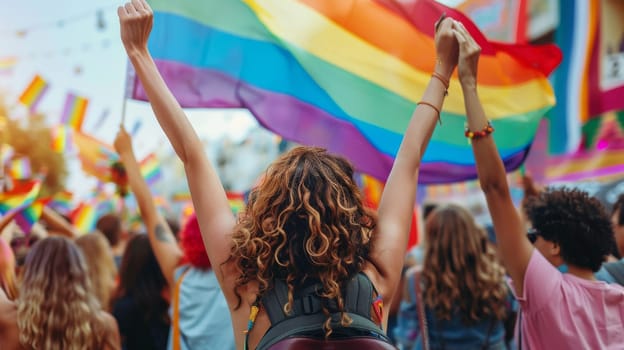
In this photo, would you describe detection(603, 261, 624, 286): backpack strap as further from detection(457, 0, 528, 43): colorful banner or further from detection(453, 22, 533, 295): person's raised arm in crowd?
detection(457, 0, 528, 43): colorful banner

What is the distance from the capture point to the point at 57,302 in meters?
3.33

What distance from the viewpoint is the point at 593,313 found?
252 cm

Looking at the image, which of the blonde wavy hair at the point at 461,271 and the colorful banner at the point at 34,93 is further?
the colorful banner at the point at 34,93

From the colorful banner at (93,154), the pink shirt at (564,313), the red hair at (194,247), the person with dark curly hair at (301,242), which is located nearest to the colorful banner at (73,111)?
the colorful banner at (93,154)

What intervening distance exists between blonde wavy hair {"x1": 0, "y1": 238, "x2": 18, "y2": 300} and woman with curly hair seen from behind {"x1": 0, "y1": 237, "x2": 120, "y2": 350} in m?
0.11

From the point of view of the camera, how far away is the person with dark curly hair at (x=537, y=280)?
2363 millimetres

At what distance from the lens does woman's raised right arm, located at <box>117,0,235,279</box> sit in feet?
6.60

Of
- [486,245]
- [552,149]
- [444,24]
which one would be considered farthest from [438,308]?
[552,149]

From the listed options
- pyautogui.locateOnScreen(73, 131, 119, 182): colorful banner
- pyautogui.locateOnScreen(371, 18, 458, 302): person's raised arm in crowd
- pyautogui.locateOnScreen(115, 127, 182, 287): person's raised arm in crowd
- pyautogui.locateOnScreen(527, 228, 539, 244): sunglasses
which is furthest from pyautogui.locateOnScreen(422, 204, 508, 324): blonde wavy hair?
pyautogui.locateOnScreen(73, 131, 119, 182): colorful banner

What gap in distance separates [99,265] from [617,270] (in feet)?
11.5

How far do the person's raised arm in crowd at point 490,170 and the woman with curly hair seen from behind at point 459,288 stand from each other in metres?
1.36

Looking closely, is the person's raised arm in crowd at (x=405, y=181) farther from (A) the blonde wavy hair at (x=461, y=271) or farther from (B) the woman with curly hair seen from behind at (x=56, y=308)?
(B) the woman with curly hair seen from behind at (x=56, y=308)

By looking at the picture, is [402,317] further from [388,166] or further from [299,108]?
[299,108]

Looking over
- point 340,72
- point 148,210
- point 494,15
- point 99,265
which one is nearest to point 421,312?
point 340,72
